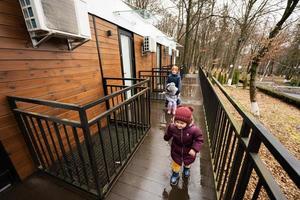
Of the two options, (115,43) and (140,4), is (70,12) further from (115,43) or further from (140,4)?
(140,4)

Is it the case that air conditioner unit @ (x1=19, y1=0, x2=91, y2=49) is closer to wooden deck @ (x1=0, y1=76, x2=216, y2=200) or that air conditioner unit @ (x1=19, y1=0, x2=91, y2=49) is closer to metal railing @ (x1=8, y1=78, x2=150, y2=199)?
metal railing @ (x1=8, y1=78, x2=150, y2=199)

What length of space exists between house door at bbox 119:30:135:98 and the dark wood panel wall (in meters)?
1.24

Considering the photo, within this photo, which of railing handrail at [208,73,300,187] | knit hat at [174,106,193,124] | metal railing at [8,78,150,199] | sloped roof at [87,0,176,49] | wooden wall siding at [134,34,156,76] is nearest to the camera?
railing handrail at [208,73,300,187]

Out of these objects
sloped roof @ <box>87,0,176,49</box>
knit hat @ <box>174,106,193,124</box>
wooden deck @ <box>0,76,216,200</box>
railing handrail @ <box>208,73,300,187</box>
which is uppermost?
sloped roof @ <box>87,0,176,49</box>

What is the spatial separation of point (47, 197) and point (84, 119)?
1256mm

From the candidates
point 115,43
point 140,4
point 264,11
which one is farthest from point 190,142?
point 140,4

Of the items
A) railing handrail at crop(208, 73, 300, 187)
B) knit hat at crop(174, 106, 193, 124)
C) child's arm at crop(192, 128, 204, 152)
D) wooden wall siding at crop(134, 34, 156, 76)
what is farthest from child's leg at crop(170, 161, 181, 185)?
wooden wall siding at crop(134, 34, 156, 76)

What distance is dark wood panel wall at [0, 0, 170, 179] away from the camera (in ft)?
5.34

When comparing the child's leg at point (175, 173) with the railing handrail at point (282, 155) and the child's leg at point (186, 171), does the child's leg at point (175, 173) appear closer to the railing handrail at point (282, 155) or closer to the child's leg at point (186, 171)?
the child's leg at point (186, 171)

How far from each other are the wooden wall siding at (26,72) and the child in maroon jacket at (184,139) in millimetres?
1824

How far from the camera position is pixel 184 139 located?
1704 millimetres

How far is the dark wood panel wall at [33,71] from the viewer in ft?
5.34

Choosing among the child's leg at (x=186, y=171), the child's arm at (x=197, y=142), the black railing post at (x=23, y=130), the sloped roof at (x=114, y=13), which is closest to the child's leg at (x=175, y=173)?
the child's leg at (x=186, y=171)

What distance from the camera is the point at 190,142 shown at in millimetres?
1711
